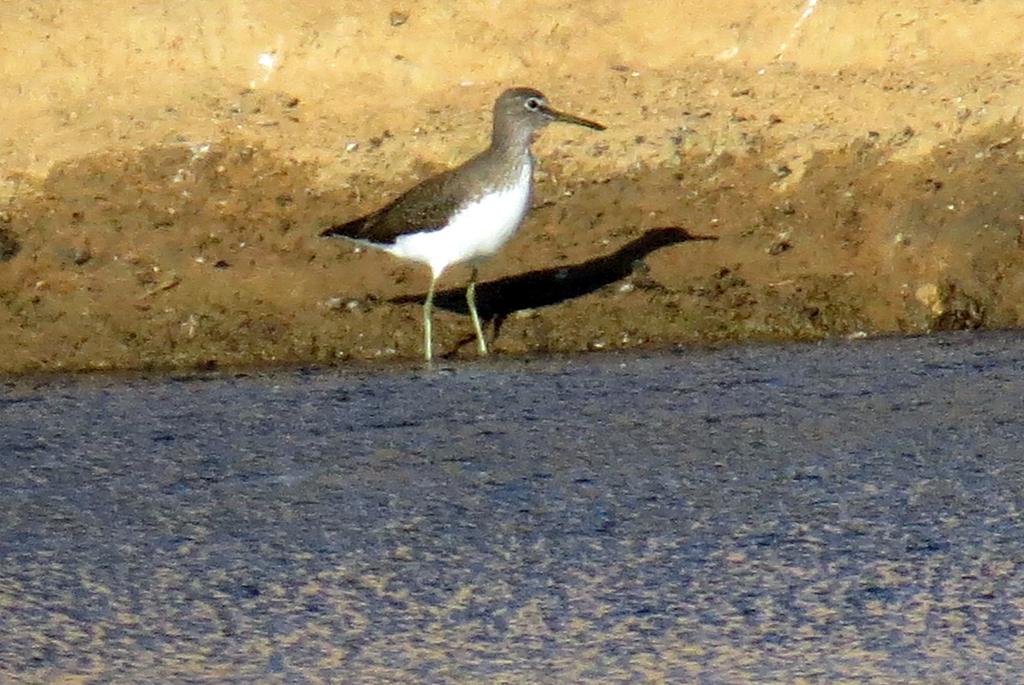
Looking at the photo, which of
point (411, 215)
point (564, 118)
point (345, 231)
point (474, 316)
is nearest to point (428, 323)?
point (474, 316)

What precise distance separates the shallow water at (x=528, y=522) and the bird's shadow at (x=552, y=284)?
114 cm

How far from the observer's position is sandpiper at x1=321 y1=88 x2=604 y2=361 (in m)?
11.0

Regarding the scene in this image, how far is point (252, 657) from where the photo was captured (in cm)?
621

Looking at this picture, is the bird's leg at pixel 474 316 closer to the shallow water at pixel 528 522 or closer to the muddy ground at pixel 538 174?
the muddy ground at pixel 538 174

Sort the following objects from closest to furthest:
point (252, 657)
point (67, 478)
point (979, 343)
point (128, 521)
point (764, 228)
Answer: point (252, 657), point (128, 521), point (67, 478), point (979, 343), point (764, 228)

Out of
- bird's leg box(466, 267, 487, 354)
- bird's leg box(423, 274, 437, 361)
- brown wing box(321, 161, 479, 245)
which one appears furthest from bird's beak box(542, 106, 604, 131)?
bird's leg box(423, 274, 437, 361)

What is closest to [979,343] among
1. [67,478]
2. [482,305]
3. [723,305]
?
[723,305]

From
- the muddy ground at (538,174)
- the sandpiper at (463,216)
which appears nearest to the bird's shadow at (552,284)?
the muddy ground at (538,174)

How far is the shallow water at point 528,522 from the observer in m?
6.24

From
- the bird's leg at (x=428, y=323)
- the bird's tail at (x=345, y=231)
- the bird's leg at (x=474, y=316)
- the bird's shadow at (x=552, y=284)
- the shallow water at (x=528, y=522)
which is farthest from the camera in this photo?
the bird's shadow at (x=552, y=284)

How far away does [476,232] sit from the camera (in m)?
11.0

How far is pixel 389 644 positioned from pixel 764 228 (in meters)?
6.27

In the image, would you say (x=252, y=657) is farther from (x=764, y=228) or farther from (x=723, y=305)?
(x=764, y=228)

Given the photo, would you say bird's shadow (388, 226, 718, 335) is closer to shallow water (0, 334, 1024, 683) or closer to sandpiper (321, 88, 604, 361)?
sandpiper (321, 88, 604, 361)
